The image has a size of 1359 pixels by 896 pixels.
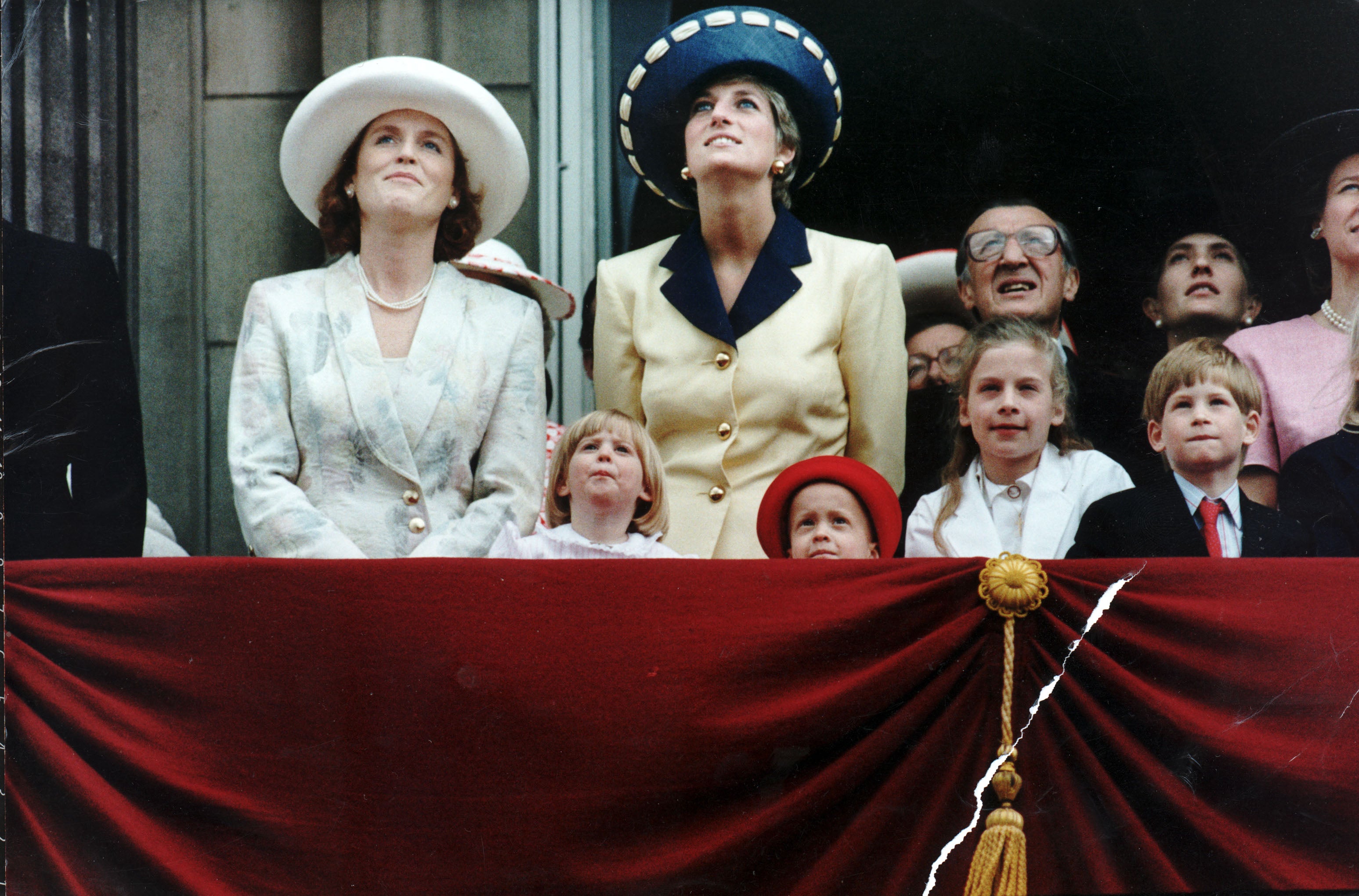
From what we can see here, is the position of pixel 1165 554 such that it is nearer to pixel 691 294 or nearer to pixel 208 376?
pixel 691 294

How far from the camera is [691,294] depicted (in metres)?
4.64

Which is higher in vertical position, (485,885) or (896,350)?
(896,350)

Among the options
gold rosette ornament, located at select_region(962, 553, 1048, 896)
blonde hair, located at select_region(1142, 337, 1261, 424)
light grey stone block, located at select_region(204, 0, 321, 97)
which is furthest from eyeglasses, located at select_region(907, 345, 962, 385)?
light grey stone block, located at select_region(204, 0, 321, 97)

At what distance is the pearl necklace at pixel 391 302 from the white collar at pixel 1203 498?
86.5 inches

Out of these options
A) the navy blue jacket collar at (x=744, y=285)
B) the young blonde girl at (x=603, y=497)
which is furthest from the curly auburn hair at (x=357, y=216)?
the young blonde girl at (x=603, y=497)

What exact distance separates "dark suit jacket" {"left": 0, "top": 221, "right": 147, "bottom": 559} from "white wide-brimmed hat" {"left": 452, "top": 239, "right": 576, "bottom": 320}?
1033 mm

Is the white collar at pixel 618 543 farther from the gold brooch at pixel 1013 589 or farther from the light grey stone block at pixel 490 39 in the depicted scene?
the light grey stone block at pixel 490 39

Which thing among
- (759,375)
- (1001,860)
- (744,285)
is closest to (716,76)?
(744,285)

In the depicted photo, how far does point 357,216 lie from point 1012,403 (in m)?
1.97

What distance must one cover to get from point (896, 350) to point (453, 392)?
1.27 meters

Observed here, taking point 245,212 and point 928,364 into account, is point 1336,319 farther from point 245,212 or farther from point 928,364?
point 245,212

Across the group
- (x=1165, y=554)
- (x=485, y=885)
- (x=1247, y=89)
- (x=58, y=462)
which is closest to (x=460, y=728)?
(x=485, y=885)

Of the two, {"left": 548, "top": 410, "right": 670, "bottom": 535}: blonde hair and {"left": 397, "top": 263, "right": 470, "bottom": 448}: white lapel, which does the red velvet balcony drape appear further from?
{"left": 397, "top": 263, "right": 470, "bottom": 448}: white lapel

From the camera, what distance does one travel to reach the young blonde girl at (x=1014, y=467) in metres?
4.39
